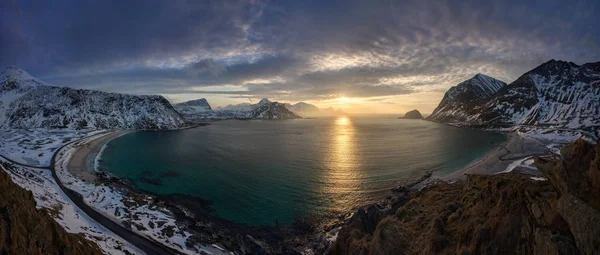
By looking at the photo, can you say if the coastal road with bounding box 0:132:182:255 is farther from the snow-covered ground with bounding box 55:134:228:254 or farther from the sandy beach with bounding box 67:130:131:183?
the sandy beach with bounding box 67:130:131:183

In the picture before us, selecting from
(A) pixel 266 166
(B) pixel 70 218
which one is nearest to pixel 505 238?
(B) pixel 70 218

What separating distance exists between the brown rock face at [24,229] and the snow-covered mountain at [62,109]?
187061 mm

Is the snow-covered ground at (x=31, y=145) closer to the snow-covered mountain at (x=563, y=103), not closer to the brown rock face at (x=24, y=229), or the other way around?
the brown rock face at (x=24, y=229)

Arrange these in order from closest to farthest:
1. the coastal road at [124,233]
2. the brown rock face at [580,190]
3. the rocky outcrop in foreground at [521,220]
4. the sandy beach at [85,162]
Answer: the brown rock face at [580,190], the rocky outcrop in foreground at [521,220], the coastal road at [124,233], the sandy beach at [85,162]

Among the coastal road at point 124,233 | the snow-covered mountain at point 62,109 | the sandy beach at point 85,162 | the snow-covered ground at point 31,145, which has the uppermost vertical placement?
the snow-covered mountain at point 62,109

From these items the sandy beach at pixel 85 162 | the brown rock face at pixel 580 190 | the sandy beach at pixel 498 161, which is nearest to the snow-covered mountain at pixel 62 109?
the sandy beach at pixel 85 162

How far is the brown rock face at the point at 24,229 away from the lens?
14.0 meters

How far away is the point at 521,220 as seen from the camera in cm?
1324

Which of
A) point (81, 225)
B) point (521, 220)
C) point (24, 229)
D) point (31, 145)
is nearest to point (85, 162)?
point (31, 145)

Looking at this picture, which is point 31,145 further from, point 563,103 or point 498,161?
point 563,103

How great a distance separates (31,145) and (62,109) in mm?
102345

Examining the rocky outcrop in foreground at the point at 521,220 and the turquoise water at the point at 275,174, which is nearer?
the rocky outcrop in foreground at the point at 521,220

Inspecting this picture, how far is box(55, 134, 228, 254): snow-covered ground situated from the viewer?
1259 inches

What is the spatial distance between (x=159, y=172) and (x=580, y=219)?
79.3 metres
